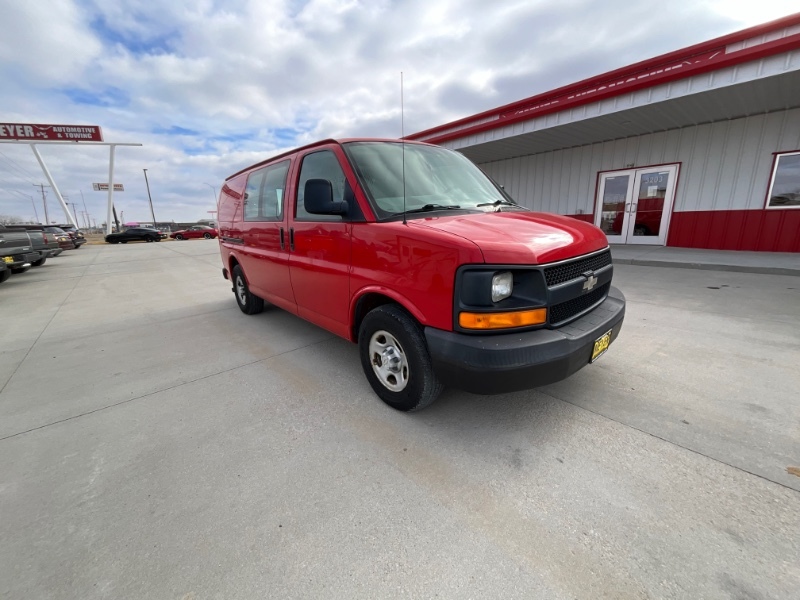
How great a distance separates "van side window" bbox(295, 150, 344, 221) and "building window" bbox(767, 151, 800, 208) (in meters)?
10.9

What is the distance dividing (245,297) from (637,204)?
1130cm

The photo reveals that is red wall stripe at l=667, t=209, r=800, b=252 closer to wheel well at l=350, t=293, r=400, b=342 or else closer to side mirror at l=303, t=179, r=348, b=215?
wheel well at l=350, t=293, r=400, b=342

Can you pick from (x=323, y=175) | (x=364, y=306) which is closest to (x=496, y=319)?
(x=364, y=306)

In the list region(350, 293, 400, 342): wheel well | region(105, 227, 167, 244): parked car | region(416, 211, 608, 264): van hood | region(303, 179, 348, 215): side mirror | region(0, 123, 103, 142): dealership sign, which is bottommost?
region(105, 227, 167, 244): parked car

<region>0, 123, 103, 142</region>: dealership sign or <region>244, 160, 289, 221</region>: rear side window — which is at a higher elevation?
<region>0, 123, 103, 142</region>: dealership sign

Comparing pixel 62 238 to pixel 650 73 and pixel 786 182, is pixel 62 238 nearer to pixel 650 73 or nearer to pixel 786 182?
pixel 650 73

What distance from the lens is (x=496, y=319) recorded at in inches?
76.7

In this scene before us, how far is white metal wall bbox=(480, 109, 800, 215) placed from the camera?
27.1 ft

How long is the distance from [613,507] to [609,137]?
11661mm

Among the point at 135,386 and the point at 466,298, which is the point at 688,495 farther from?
the point at 135,386

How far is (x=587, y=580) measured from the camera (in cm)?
138

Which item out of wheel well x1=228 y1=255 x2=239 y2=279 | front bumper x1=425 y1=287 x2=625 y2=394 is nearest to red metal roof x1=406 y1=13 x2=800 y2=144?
front bumper x1=425 y1=287 x2=625 y2=394

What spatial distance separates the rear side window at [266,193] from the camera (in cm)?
367

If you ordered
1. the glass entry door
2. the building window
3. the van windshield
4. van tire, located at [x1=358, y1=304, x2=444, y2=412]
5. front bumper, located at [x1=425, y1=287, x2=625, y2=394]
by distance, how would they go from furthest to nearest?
the glass entry door
the building window
the van windshield
van tire, located at [x1=358, y1=304, x2=444, y2=412]
front bumper, located at [x1=425, y1=287, x2=625, y2=394]
